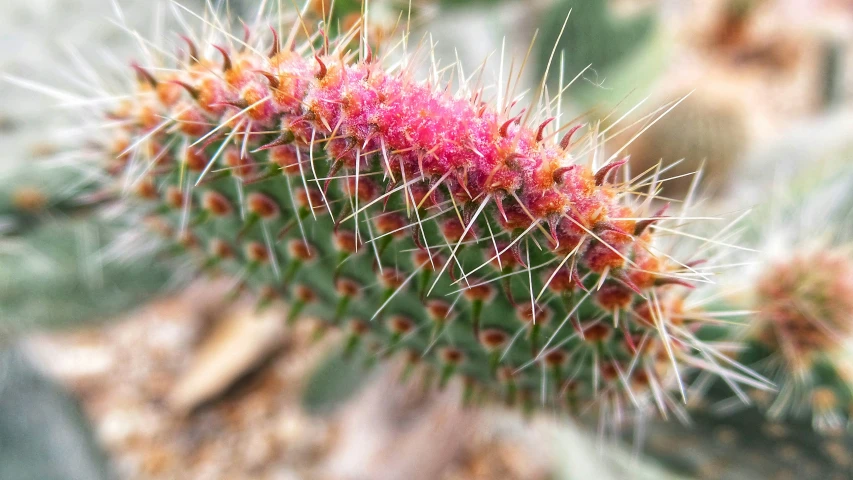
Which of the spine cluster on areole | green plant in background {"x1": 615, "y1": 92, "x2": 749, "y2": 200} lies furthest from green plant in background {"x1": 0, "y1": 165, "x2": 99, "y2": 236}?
green plant in background {"x1": 615, "y1": 92, "x2": 749, "y2": 200}

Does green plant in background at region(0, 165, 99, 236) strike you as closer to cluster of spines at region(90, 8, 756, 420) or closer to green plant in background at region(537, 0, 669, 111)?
cluster of spines at region(90, 8, 756, 420)

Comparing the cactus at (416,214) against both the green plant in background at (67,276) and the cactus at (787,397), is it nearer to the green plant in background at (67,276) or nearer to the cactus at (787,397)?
the cactus at (787,397)

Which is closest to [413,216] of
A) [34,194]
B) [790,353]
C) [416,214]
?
[416,214]

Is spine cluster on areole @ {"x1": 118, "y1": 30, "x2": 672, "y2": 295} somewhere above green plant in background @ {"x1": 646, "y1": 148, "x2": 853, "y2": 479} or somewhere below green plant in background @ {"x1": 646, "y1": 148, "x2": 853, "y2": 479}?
above

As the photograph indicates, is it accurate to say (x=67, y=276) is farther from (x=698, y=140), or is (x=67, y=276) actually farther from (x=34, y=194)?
(x=698, y=140)

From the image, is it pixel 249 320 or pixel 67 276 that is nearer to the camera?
pixel 67 276

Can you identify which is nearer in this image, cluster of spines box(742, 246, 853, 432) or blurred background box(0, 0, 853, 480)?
cluster of spines box(742, 246, 853, 432)

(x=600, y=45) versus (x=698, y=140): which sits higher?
(x=600, y=45)

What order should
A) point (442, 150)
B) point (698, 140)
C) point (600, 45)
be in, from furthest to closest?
1. point (698, 140)
2. point (600, 45)
3. point (442, 150)
